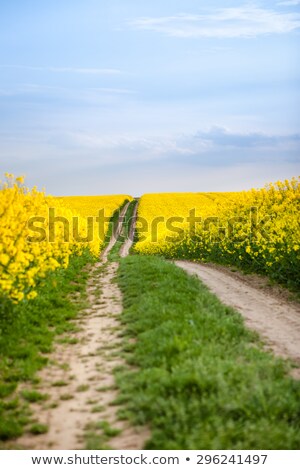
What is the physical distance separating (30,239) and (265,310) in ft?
27.8

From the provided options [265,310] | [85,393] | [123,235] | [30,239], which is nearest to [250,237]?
[265,310]

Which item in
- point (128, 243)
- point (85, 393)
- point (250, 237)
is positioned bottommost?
point (85, 393)

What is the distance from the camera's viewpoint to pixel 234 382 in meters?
7.72

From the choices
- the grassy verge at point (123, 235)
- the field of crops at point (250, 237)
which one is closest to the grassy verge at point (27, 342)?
the field of crops at point (250, 237)

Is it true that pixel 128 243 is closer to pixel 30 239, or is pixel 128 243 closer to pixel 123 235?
pixel 123 235

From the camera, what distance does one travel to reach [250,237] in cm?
2361

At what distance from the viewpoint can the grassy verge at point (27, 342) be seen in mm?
A: 7707

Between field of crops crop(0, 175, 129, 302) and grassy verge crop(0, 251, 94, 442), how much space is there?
53 centimetres

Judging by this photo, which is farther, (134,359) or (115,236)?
(115,236)

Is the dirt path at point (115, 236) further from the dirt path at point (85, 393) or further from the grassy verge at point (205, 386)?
the grassy verge at point (205, 386)

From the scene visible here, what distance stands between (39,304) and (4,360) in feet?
12.8

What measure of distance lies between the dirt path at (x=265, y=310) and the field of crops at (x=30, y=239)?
5.37 metres

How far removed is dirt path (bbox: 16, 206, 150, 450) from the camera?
6773mm

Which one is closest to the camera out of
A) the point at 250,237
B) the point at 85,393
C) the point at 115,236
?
the point at 85,393
